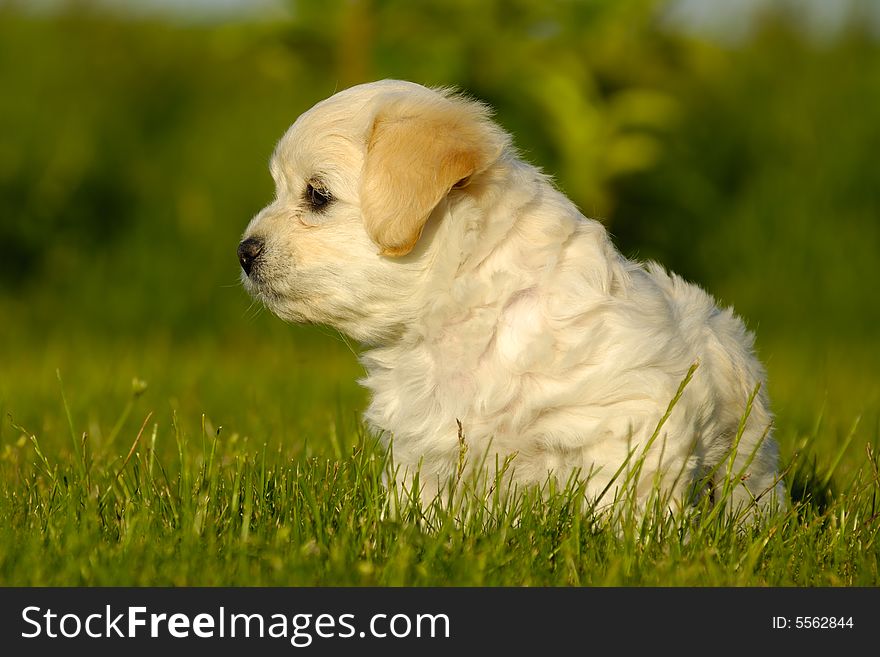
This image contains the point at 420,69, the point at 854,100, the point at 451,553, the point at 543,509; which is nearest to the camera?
the point at 451,553

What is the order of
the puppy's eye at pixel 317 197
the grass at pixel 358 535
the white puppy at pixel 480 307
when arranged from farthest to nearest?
the puppy's eye at pixel 317 197
the white puppy at pixel 480 307
the grass at pixel 358 535

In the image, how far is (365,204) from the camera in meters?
3.72

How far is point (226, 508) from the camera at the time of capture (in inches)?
148

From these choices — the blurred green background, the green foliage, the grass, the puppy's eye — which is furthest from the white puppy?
the blurred green background

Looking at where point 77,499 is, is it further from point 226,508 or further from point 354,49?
point 354,49

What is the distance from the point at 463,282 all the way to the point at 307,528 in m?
0.94

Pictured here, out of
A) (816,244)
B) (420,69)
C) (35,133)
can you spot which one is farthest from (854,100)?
(35,133)

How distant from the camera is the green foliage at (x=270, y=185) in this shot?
23.5 ft

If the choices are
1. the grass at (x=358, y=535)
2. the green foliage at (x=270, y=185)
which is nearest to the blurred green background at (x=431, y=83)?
the green foliage at (x=270, y=185)

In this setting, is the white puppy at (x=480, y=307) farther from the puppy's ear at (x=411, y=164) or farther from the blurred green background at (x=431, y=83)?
the blurred green background at (x=431, y=83)

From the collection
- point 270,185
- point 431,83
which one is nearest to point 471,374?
point 431,83

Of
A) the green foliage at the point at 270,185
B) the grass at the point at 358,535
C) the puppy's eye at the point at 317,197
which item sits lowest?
the grass at the point at 358,535

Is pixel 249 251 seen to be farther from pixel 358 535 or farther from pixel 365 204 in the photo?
pixel 358 535

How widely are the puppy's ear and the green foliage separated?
138 centimetres
